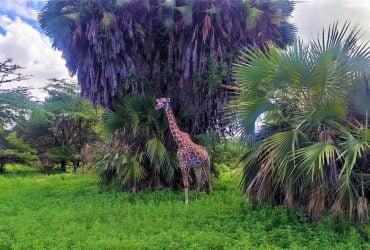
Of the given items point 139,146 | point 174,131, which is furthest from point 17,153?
point 174,131

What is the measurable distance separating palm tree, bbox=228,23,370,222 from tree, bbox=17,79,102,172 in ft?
50.4

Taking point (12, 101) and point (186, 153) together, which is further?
point (12, 101)

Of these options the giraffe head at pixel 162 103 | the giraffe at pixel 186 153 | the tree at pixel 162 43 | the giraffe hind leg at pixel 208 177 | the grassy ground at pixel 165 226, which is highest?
the tree at pixel 162 43

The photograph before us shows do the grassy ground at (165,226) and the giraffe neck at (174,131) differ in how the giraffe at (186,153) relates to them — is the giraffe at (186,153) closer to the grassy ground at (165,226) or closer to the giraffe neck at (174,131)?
the giraffe neck at (174,131)

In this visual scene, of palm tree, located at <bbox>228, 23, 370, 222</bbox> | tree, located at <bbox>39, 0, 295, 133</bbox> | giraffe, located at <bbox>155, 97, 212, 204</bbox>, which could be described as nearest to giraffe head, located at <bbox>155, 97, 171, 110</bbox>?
giraffe, located at <bbox>155, 97, 212, 204</bbox>

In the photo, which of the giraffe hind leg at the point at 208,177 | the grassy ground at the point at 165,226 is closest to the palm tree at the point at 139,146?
the giraffe hind leg at the point at 208,177

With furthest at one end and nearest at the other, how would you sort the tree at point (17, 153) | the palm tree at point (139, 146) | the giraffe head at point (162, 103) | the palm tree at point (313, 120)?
the tree at point (17, 153) → the palm tree at point (139, 146) → the giraffe head at point (162, 103) → the palm tree at point (313, 120)

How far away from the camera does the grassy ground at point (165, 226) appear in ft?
18.6

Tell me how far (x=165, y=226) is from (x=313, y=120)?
2.71m

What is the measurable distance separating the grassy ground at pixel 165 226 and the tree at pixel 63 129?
39.6ft

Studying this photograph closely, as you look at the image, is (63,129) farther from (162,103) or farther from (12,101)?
(162,103)

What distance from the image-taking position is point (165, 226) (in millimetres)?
6688

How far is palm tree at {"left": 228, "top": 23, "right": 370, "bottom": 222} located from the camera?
6.05 meters

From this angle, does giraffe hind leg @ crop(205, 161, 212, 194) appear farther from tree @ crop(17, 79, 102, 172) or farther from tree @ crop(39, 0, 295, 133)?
tree @ crop(17, 79, 102, 172)
